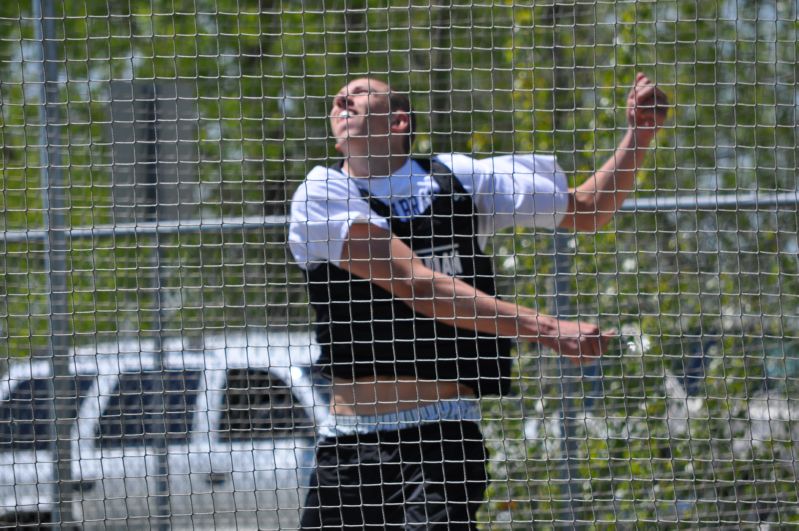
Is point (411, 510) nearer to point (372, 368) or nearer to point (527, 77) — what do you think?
point (372, 368)

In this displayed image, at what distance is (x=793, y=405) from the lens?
4.07 metres

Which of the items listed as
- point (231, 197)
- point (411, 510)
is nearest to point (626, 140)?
point (411, 510)

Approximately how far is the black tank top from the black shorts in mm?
162

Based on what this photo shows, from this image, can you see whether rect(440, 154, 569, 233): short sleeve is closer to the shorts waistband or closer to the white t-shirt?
the white t-shirt

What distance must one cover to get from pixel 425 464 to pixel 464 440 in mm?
127

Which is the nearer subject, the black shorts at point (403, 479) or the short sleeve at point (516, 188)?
the black shorts at point (403, 479)

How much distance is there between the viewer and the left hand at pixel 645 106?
9.20 ft

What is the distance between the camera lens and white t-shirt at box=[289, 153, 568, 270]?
8.75ft

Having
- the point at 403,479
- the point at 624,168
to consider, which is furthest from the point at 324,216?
the point at 624,168

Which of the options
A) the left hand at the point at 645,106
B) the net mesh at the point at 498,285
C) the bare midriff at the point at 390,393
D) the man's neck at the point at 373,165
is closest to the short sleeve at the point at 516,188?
the man's neck at the point at 373,165

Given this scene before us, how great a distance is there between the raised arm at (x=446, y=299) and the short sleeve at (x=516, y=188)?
0.32 metres

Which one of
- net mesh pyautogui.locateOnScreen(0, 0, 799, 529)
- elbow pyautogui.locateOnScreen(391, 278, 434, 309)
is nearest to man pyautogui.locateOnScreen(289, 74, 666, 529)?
elbow pyautogui.locateOnScreen(391, 278, 434, 309)

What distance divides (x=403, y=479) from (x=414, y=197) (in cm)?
77

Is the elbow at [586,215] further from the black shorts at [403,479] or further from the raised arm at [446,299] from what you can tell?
the black shorts at [403,479]
